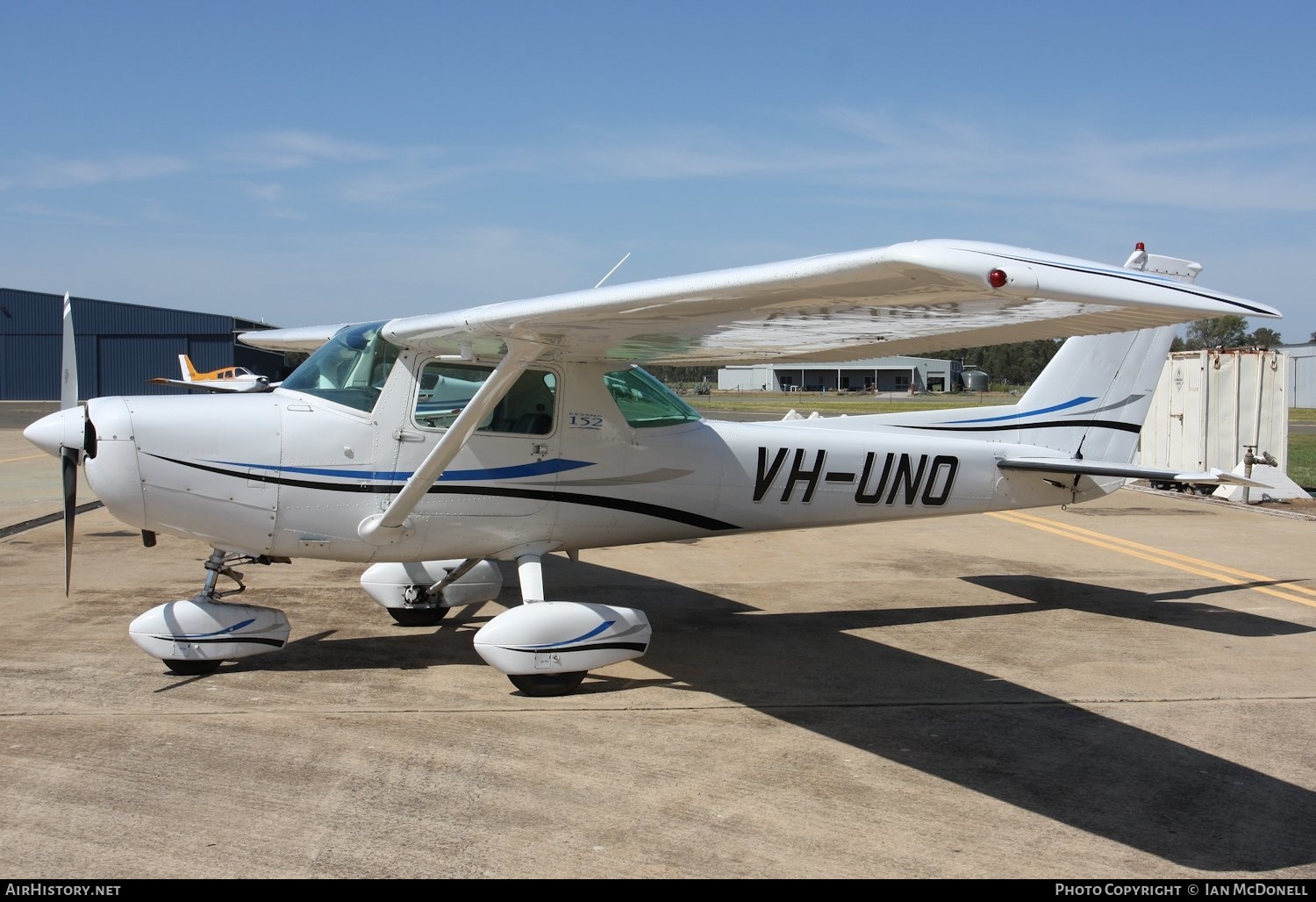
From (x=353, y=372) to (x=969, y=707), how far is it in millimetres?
4215

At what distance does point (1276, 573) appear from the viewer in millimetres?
10234

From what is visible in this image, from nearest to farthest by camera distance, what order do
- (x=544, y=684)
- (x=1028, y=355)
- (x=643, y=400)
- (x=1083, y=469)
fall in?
(x=544, y=684)
(x=643, y=400)
(x=1083, y=469)
(x=1028, y=355)

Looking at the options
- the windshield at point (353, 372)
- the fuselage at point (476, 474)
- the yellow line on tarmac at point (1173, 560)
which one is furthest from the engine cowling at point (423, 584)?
the yellow line on tarmac at point (1173, 560)

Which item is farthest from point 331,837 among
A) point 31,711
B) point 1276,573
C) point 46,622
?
point 1276,573

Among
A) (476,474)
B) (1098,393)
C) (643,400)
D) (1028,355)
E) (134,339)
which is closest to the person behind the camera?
(476,474)

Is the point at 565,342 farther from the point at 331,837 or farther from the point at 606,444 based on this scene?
the point at 331,837

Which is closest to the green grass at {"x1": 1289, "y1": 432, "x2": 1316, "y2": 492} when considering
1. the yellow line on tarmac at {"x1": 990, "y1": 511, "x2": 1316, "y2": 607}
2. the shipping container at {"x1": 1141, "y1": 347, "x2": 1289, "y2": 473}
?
the shipping container at {"x1": 1141, "y1": 347, "x2": 1289, "y2": 473}

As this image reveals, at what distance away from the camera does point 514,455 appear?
22.4 ft

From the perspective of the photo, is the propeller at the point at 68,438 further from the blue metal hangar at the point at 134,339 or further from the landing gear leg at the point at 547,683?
the blue metal hangar at the point at 134,339

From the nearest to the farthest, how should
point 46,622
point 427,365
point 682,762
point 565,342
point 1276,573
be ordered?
point 682,762 < point 565,342 < point 427,365 < point 46,622 < point 1276,573

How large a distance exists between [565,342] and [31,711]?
138 inches

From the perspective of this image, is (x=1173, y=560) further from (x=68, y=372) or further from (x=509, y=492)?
(x=68, y=372)

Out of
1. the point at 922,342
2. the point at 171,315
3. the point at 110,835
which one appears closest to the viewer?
the point at 110,835

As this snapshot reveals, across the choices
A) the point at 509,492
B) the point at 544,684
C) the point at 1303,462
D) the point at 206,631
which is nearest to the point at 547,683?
the point at 544,684
